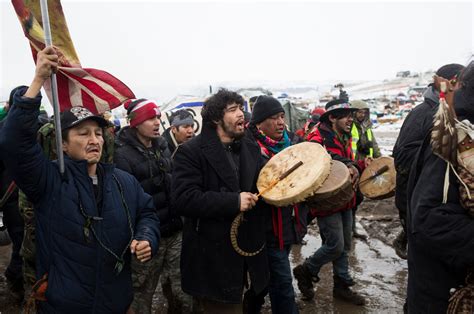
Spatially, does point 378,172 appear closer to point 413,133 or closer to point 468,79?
point 413,133

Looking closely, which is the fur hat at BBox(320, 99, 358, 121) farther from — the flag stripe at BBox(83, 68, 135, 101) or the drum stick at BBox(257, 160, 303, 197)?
the flag stripe at BBox(83, 68, 135, 101)

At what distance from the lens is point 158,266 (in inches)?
158

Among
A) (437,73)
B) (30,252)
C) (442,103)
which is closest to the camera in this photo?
(442,103)

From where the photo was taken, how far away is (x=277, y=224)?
3662mm

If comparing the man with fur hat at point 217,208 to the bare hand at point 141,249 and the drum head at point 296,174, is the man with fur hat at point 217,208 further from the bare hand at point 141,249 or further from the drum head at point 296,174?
the bare hand at point 141,249

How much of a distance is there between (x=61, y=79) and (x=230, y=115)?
50.8 inches

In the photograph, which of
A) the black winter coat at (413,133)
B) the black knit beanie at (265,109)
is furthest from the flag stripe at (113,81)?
the black winter coat at (413,133)

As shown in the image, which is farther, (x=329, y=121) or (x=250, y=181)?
(x=329, y=121)

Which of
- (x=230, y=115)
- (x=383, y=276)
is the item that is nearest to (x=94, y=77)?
(x=230, y=115)

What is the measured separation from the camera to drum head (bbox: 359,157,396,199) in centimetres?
482

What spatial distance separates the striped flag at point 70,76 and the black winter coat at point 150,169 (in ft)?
3.77

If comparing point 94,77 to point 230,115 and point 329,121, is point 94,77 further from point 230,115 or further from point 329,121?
point 329,121

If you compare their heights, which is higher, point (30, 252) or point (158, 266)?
point (30, 252)

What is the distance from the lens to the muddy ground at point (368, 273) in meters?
4.47
